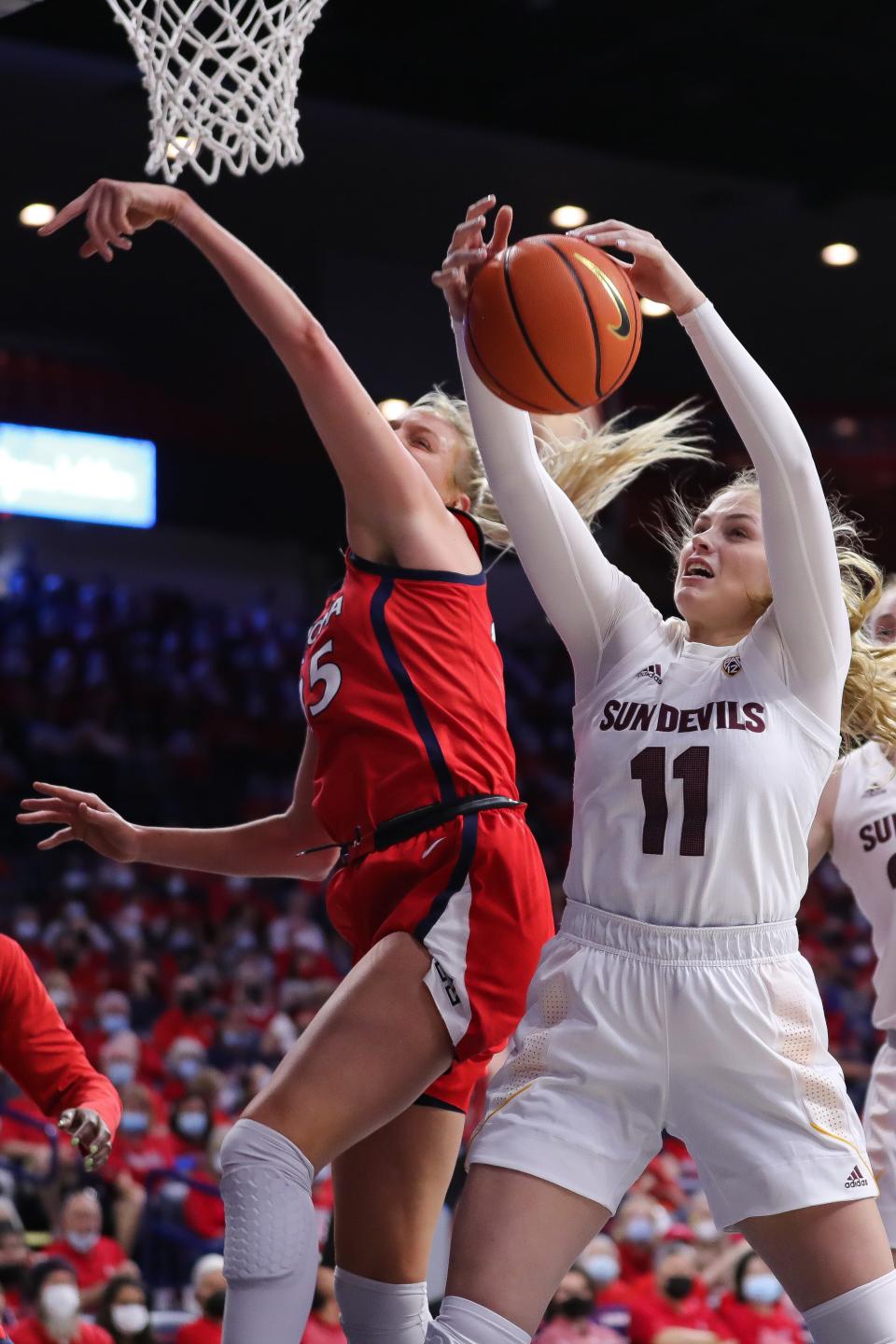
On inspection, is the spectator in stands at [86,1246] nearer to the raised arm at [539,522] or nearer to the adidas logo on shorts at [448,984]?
the adidas logo on shorts at [448,984]

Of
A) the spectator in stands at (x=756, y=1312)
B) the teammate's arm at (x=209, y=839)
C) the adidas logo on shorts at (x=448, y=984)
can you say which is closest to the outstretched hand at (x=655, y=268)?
the adidas logo on shorts at (x=448, y=984)

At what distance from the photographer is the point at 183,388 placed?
17781mm

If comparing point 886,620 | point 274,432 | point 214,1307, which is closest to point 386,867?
point 886,620

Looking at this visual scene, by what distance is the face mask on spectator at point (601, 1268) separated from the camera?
7344mm

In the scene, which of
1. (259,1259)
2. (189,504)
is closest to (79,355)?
(189,504)

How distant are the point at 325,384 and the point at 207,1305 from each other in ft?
13.6

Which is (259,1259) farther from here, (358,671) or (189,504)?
(189,504)

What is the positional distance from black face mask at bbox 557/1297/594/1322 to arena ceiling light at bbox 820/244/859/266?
32.5 ft

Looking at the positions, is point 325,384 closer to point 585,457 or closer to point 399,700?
point 399,700

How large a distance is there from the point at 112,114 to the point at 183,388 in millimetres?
6107

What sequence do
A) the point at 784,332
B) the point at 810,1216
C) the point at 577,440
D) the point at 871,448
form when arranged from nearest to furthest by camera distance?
1. the point at 810,1216
2. the point at 577,440
3. the point at 784,332
4. the point at 871,448

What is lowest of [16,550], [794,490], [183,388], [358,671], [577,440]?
[358,671]

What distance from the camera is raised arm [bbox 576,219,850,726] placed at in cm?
273

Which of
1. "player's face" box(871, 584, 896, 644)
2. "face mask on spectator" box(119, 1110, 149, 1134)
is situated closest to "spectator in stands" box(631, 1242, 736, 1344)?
"face mask on spectator" box(119, 1110, 149, 1134)
